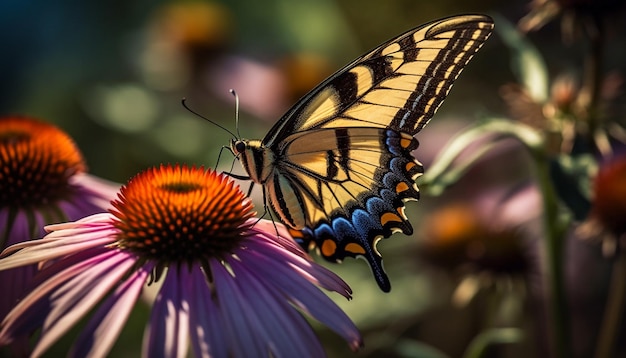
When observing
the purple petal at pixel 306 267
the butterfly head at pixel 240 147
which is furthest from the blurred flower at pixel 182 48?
the purple petal at pixel 306 267

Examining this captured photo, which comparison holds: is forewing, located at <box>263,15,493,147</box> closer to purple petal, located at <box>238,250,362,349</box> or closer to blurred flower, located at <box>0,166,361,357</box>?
blurred flower, located at <box>0,166,361,357</box>

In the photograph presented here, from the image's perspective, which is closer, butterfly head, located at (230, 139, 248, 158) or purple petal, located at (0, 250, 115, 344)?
purple petal, located at (0, 250, 115, 344)

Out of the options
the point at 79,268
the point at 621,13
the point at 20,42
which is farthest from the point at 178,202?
the point at 20,42

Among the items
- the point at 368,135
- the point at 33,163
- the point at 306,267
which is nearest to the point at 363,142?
the point at 368,135

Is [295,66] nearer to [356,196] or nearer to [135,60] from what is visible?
[135,60]

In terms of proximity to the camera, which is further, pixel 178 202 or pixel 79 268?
pixel 178 202

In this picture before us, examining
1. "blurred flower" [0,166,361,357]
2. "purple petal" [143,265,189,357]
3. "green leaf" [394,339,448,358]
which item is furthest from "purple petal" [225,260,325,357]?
"green leaf" [394,339,448,358]

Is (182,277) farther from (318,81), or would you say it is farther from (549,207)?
(318,81)
